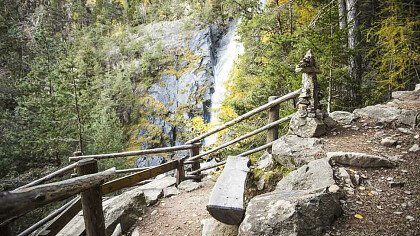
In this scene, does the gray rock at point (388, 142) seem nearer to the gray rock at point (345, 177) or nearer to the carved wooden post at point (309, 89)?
the carved wooden post at point (309, 89)

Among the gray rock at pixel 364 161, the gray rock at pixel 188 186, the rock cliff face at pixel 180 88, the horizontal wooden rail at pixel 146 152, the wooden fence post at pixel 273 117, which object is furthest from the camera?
the rock cliff face at pixel 180 88

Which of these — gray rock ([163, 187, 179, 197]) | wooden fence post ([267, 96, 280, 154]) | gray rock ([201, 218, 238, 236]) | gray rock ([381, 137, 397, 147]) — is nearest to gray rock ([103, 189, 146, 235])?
gray rock ([163, 187, 179, 197])

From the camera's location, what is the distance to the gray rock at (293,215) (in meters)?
2.26

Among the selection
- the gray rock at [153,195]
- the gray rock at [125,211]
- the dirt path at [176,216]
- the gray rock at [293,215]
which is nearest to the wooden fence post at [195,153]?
the dirt path at [176,216]

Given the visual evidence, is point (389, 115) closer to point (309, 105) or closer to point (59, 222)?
point (309, 105)

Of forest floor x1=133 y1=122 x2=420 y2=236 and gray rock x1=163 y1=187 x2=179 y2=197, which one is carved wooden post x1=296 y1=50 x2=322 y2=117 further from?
gray rock x1=163 y1=187 x2=179 y2=197

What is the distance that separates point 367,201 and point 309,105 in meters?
2.45

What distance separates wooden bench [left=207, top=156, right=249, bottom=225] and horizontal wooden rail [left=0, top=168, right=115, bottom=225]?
1307 millimetres

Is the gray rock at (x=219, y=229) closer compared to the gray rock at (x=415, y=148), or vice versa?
the gray rock at (x=219, y=229)

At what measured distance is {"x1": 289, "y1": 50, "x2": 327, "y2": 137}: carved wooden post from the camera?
481 centimetres

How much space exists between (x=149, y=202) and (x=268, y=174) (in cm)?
248

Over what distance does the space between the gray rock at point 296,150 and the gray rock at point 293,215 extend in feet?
5.03

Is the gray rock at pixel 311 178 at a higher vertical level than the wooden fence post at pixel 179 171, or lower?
higher

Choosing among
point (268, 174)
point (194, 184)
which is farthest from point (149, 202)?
point (268, 174)
